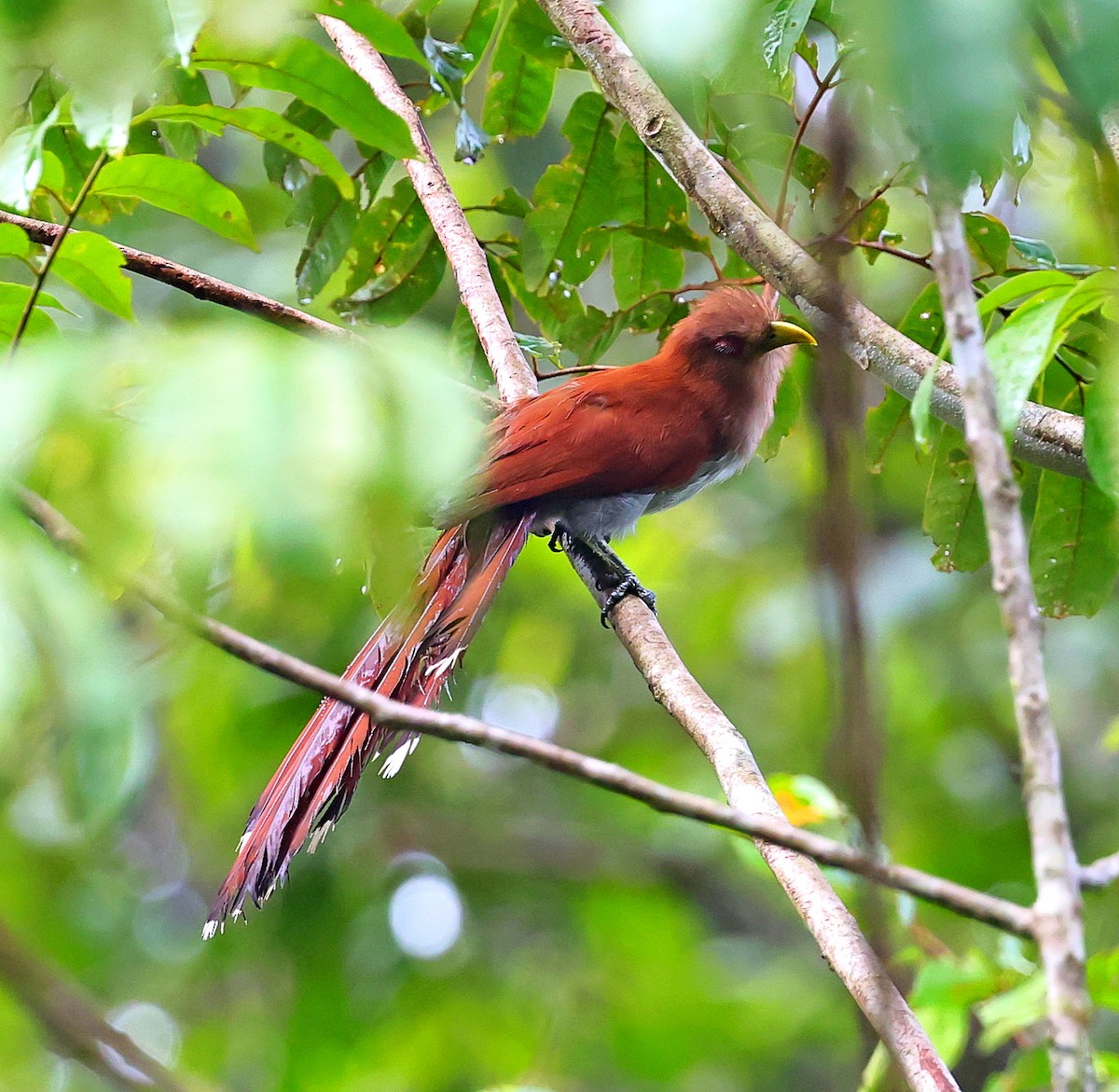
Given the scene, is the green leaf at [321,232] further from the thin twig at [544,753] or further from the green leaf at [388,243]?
the thin twig at [544,753]

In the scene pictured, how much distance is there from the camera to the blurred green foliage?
0.79m

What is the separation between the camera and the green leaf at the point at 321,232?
2408mm

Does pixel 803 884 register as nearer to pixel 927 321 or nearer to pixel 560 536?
pixel 927 321

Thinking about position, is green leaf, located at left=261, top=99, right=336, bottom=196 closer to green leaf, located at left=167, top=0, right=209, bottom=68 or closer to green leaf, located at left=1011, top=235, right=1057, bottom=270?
green leaf, located at left=1011, top=235, right=1057, bottom=270

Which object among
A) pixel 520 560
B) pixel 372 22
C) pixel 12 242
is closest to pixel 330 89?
pixel 372 22

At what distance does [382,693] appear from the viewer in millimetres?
1877

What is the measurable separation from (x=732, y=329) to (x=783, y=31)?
1.33 meters

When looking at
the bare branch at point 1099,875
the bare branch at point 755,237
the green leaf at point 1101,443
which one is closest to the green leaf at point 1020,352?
the green leaf at point 1101,443

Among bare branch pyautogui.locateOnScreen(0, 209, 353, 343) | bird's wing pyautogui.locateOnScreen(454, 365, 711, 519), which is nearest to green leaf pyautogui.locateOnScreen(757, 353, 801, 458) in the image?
bird's wing pyautogui.locateOnScreen(454, 365, 711, 519)

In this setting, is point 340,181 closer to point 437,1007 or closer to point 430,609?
point 430,609

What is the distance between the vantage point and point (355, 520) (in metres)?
0.79

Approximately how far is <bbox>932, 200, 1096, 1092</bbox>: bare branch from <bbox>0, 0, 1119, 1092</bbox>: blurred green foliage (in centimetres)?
10

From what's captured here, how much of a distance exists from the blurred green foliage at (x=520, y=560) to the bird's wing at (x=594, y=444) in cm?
21

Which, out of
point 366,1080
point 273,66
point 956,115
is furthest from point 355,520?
point 366,1080
